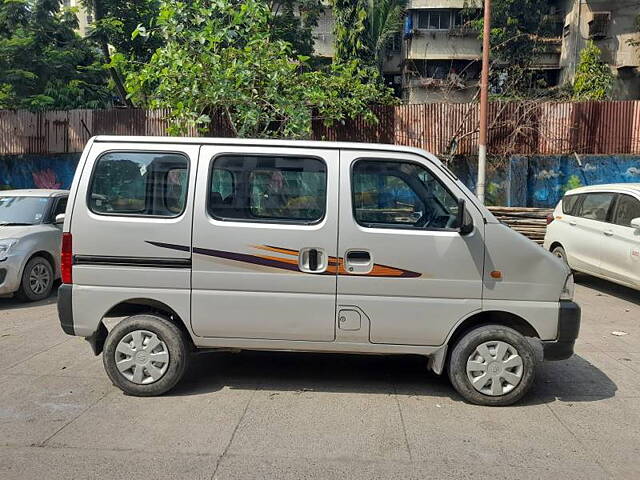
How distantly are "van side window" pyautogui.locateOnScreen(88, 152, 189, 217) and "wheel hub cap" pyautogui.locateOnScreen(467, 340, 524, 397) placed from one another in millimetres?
2733

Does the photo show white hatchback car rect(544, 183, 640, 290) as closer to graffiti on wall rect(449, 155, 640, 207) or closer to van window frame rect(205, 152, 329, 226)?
graffiti on wall rect(449, 155, 640, 207)

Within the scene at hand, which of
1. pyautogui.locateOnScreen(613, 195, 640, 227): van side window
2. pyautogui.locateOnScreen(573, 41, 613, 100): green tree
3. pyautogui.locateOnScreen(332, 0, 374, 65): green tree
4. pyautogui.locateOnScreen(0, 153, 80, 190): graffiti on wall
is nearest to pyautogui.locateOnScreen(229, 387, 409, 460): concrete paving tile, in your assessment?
pyautogui.locateOnScreen(613, 195, 640, 227): van side window

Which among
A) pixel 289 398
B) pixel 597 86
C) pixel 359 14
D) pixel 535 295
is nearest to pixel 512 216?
pixel 535 295

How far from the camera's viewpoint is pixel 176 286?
15.0ft

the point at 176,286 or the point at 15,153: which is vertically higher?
the point at 15,153

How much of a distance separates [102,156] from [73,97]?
15888mm

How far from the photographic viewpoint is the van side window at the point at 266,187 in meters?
4.57

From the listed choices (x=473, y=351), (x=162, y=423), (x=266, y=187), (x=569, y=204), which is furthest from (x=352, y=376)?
(x=569, y=204)

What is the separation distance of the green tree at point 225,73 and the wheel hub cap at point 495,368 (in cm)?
868

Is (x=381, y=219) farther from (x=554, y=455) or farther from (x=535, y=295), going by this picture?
(x=554, y=455)

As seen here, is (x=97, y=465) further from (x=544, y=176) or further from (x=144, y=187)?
(x=544, y=176)

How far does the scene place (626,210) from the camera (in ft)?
27.5

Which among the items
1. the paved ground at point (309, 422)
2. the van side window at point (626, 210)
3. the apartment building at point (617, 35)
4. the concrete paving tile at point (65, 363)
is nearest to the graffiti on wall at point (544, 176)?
the van side window at point (626, 210)

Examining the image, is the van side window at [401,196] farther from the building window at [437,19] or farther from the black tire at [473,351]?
the building window at [437,19]
